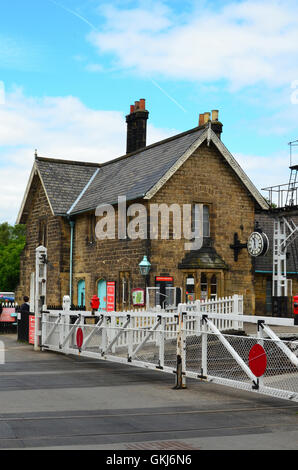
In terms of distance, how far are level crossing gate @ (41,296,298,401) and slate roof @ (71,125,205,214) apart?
725 centimetres

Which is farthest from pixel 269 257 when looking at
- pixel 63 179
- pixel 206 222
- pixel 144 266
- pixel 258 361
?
pixel 258 361

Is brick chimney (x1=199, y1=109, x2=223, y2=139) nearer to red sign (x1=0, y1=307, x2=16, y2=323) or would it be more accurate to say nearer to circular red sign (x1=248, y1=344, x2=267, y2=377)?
red sign (x1=0, y1=307, x2=16, y2=323)

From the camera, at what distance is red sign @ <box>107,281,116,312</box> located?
25594mm

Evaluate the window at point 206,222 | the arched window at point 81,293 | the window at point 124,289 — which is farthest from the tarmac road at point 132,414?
the arched window at point 81,293

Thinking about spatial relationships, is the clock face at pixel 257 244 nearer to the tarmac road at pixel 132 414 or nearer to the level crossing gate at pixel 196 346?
the level crossing gate at pixel 196 346

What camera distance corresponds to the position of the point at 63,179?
3080 cm

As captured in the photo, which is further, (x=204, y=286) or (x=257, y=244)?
(x=257, y=244)

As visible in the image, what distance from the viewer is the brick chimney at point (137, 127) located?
31531 mm

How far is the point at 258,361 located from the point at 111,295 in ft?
54.5

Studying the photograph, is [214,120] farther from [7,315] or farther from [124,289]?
[7,315]

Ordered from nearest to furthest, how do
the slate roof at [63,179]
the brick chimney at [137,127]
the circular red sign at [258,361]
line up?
the circular red sign at [258,361]
the slate roof at [63,179]
the brick chimney at [137,127]

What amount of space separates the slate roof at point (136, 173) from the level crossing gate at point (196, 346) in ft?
23.8

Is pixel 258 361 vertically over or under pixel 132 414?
over

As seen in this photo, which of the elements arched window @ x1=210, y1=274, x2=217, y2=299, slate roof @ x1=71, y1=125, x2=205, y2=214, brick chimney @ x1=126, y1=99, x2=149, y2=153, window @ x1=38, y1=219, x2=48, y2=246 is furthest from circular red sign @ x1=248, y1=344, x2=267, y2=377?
brick chimney @ x1=126, y1=99, x2=149, y2=153
